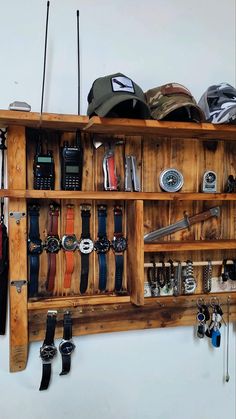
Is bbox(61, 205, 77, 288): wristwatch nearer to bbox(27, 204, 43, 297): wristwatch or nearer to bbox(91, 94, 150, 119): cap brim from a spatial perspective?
bbox(27, 204, 43, 297): wristwatch

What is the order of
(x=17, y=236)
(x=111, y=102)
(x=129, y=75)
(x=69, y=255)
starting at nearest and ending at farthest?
(x=111, y=102) < (x=17, y=236) < (x=69, y=255) < (x=129, y=75)

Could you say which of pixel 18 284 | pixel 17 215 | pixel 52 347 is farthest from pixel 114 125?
pixel 52 347

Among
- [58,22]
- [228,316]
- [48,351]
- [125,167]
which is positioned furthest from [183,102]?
[48,351]

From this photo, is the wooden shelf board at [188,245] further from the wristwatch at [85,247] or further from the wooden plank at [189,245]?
the wristwatch at [85,247]

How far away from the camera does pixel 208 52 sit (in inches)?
67.4

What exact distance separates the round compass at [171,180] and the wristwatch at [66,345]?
0.68 m

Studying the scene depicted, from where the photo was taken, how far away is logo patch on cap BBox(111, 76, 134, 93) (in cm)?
132

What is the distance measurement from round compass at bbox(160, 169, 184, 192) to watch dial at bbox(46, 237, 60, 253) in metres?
0.51

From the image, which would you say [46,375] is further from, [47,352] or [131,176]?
[131,176]

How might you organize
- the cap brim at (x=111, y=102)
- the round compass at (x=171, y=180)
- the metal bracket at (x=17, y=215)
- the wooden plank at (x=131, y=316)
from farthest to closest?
the round compass at (x=171, y=180) < the wooden plank at (x=131, y=316) < the metal bracket at (x=17, y=215) < the cap brim at (x=111, y=102)

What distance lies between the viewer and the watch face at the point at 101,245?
5.05 ft

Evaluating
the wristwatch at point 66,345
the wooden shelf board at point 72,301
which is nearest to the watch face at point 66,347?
the wristwatch at point 66,345

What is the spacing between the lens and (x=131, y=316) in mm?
1589

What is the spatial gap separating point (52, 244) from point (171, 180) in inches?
22.8
